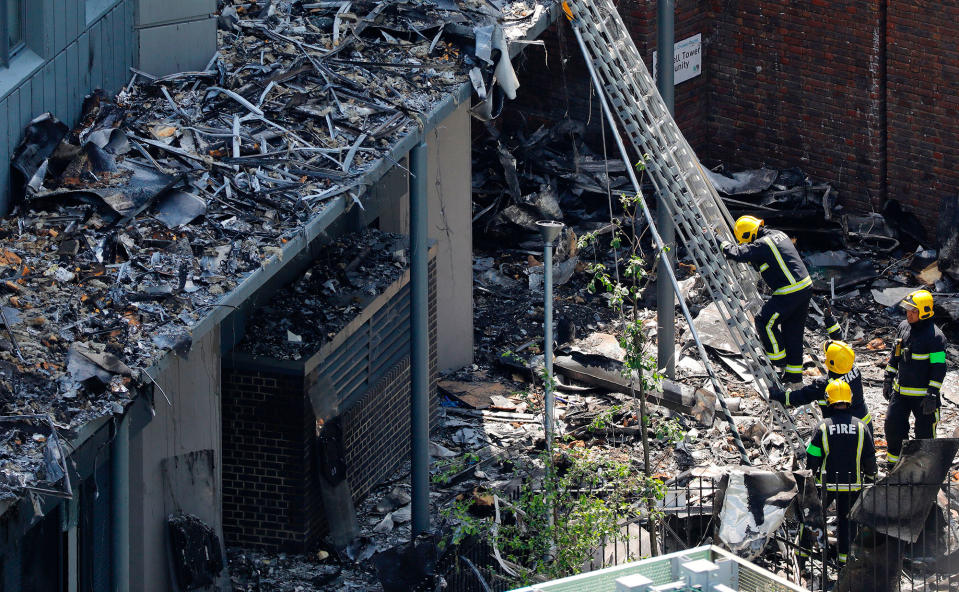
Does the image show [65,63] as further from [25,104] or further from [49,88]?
[25,104]

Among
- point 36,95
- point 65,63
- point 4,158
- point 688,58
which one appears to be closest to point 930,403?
point 65,63

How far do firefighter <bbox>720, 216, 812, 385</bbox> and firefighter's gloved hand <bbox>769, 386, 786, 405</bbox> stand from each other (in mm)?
384

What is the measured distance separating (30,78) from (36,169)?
1.94 feet

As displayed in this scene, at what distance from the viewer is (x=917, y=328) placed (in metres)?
13.3

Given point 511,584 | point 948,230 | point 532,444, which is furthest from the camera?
point 948,230

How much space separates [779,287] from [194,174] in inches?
221

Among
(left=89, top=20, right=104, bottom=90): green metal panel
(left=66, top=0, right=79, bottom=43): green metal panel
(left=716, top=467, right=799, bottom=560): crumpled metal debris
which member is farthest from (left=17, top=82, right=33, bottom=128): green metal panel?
(left=716, top=467, right=799, bottom=560): crumpled metal debris

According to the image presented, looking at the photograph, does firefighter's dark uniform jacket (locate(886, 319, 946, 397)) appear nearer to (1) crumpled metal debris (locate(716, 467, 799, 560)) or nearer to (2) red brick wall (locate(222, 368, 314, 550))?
(1) crumpled metal debris (locate(716, 467, 799, 560))

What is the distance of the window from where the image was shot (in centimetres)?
1010

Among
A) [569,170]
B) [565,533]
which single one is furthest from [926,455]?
[569,170]

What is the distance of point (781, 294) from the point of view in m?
13.8

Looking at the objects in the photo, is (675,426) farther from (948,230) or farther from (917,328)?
(948,230)

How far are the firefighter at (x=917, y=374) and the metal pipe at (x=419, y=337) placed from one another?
166 inches

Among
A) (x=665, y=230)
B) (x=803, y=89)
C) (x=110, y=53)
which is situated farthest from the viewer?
(x=803, y=89)
